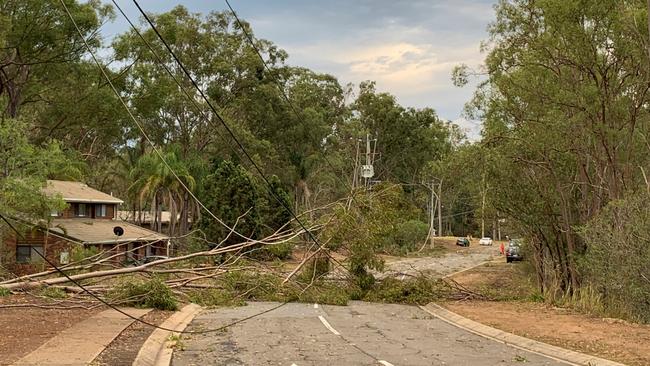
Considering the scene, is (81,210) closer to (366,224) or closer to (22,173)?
(22,173)

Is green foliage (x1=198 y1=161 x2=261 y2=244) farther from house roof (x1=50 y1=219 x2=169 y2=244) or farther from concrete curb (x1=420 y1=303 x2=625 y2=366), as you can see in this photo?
concrete curb (x1=420 y1=303 x2=625 y2=366)

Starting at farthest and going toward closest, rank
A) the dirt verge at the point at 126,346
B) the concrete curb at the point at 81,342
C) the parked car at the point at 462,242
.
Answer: the parked car at the point at 462,242 < the dirt verge at the point at 126,346 < the concrete curb at the point at 81,342

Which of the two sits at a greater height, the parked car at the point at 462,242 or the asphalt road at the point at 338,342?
the asphalt road at the point at 338,342

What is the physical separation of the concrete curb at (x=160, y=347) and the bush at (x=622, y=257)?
1157 cm

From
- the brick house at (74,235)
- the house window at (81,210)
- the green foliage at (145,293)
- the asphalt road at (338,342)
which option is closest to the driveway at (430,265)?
the asphalt road at (338,342)

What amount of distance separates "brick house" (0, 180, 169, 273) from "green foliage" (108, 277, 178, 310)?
8422mm

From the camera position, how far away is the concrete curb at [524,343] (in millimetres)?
11305

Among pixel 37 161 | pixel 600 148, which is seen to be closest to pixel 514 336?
pixel 600 148

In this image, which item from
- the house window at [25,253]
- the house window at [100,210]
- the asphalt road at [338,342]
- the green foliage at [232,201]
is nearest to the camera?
the asphalt road at [338,342]

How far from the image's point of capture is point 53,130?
33.5m

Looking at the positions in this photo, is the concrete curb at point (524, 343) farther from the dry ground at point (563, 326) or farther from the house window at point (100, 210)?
the house window at point (100, 210)

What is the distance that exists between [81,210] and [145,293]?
26050 millimetres

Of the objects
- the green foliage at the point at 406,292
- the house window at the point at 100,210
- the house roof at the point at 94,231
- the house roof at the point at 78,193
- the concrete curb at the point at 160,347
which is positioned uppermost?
the house roof at the point at 78,193

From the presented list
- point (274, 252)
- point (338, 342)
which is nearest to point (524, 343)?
point (338, 342)
